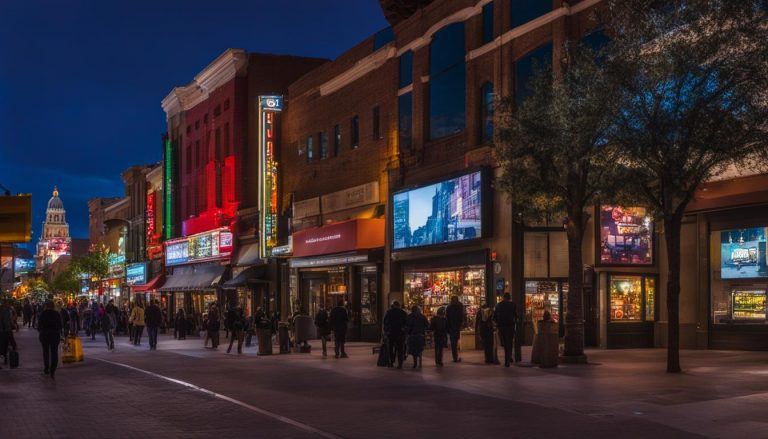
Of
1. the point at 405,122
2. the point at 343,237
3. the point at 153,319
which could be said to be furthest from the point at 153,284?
the point at 405,122

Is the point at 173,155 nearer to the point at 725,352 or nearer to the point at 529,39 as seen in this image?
the point at 529,39

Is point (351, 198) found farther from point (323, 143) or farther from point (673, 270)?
point (673, 270)

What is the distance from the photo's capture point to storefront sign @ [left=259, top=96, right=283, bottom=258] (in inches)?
1802

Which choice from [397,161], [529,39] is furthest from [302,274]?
[529,39]

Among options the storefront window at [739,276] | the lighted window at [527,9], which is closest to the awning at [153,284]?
the lighted window at [527,9]

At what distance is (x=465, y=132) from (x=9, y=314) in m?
15.2

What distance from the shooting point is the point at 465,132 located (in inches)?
1282

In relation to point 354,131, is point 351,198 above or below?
below

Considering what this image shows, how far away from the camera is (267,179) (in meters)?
45.8

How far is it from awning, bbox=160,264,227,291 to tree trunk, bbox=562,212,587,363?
3235 centimetres

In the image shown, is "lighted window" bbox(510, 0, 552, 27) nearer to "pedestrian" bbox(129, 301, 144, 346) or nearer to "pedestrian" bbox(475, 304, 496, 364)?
"pedestrian" bbox(475, 304, 496, 364)

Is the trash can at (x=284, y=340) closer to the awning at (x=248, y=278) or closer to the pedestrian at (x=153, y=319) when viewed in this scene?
the pedestrian at (x=153, y=319)

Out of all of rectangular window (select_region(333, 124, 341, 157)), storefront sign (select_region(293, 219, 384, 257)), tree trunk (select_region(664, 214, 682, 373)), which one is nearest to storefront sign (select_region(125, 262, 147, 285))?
storefront sign (select_region(293, 219, 384, 257))

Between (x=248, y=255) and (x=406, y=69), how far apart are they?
57.1 ft
